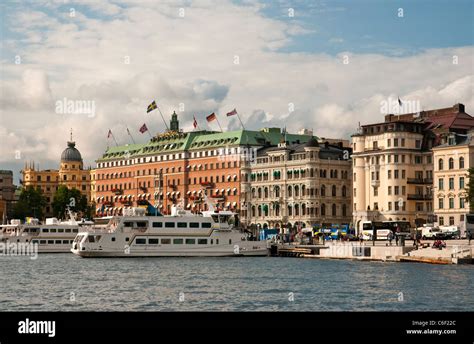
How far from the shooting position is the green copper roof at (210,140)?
16975 centimetres

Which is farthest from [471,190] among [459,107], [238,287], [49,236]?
[238,287]

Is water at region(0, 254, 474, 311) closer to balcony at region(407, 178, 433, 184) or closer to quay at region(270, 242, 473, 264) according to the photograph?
quay at region(270, 242, 473, 264)

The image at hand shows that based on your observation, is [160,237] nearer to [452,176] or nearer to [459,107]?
[452,176]

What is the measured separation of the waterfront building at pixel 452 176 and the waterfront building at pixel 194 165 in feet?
145

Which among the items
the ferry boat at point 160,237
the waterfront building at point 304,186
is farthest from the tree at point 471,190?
the waterfront building at point 304,186

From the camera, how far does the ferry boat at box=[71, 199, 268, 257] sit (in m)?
100

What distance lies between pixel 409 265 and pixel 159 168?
114 meters

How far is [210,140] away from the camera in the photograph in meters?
178

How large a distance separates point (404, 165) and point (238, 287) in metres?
80.9

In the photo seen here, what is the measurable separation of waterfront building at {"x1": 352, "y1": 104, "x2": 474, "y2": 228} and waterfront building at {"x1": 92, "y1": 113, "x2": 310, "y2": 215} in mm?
31930
